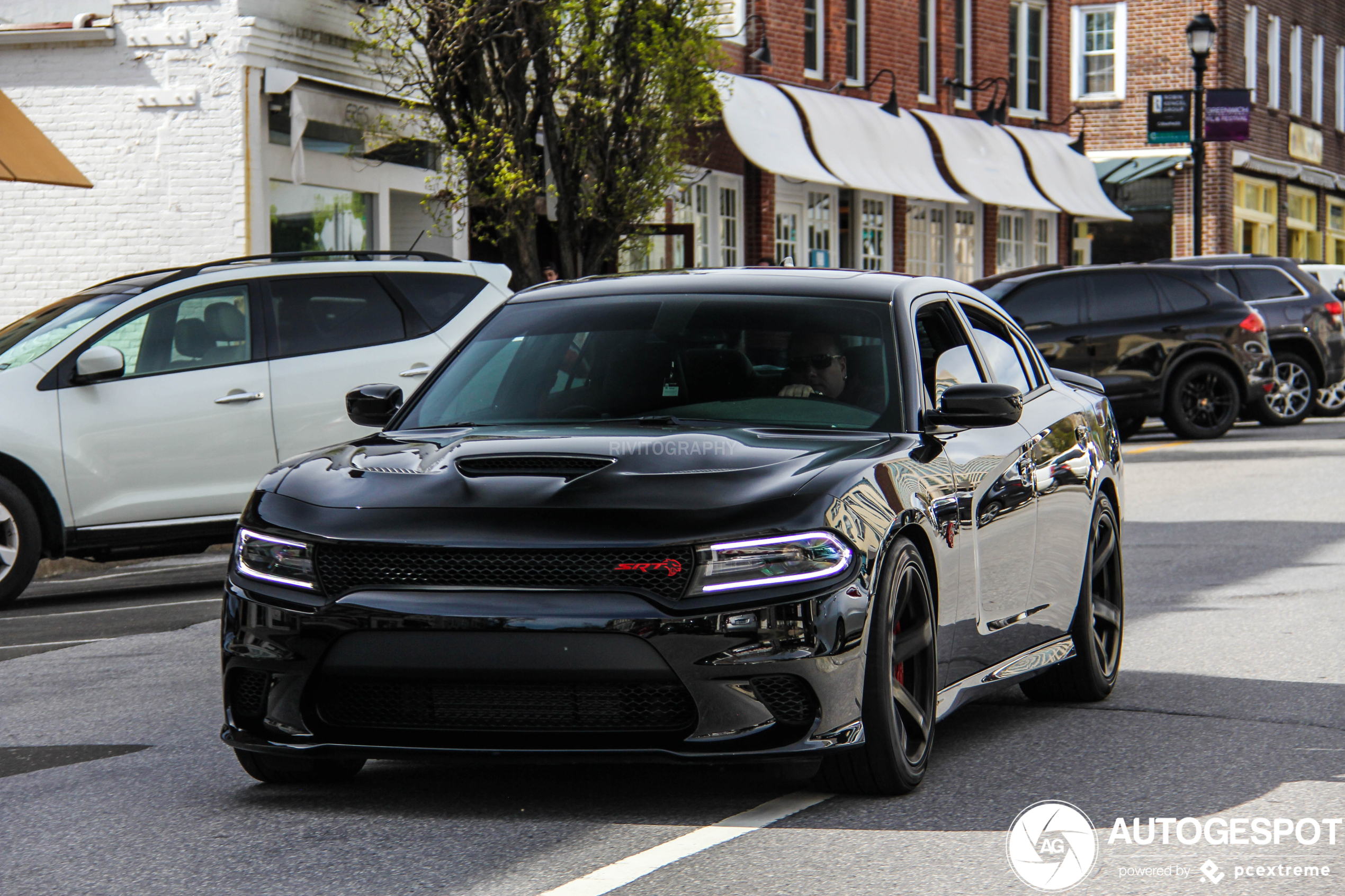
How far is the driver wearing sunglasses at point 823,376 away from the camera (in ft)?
19.3

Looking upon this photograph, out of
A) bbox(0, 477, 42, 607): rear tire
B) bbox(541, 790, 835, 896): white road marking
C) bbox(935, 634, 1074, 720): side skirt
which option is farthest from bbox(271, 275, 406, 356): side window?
bbox(541, 790, 835, 896): white road marking

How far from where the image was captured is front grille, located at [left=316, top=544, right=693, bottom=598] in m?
4.80

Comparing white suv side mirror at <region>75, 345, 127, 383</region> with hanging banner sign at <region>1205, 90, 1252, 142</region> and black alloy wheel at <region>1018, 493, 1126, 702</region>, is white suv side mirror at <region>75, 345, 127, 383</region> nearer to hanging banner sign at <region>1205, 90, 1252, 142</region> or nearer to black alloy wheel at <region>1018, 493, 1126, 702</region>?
black alloy wheel at <region>1018, 493, 1126, 702</region>

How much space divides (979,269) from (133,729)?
32512 mm

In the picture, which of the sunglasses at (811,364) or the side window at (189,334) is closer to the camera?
the sunglasses at (811,364)

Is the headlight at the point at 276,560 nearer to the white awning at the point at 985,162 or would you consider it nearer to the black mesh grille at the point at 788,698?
the black mesh grille at the point at 788,698

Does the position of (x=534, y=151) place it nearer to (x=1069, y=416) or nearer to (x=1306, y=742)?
(x=1069, y=416)

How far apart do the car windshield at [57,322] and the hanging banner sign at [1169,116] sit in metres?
25.2

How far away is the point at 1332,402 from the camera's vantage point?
87.4ft

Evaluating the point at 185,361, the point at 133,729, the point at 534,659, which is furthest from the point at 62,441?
the point at 534,659

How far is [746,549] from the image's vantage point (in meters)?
4.81

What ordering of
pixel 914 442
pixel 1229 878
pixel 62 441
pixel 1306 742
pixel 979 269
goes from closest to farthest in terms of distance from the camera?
pixel 1229 878 < pixel 914 442 < pixel 1306 742 < pixel 62 441 < pixel 979 269

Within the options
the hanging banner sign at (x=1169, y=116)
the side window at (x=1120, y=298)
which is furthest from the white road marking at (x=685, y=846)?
the hanging banner sign at (x=1169, y=116)

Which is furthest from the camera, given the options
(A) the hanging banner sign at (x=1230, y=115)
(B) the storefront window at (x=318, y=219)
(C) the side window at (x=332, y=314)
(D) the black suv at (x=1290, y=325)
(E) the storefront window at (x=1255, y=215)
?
(E) the storefront window at (x=1255, y=215)
